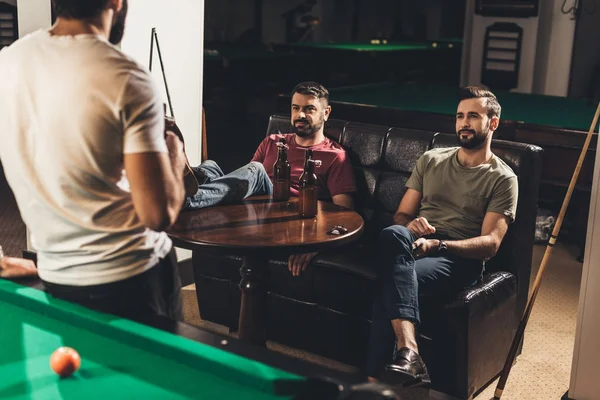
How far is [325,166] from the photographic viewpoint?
3.52m

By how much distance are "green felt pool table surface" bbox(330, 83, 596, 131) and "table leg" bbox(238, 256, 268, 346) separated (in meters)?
2.87

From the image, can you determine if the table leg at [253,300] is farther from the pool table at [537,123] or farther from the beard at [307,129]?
the pool table at [537,123]

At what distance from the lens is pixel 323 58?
33.7 ft

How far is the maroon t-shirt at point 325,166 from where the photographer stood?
349 cm

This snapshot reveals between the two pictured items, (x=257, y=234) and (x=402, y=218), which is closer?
(x=257, y=234)

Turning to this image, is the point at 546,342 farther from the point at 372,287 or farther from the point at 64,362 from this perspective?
the point at 64,362

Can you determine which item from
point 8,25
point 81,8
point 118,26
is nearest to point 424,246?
point 118,26

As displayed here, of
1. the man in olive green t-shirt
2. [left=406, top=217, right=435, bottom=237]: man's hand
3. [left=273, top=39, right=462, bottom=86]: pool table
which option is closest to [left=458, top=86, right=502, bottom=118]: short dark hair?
the man in olive green t-shirt

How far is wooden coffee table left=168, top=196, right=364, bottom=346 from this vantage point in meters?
2.62

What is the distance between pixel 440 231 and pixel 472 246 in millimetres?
226

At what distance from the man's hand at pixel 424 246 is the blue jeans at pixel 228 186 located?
27.8 inches

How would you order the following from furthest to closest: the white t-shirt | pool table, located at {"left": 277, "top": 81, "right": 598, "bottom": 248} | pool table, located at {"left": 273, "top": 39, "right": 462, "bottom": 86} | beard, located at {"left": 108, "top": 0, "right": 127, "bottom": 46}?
pool table, located at {"left": 273, "top": 39, "right": 462, "bottom": 86}, pool table, located at {"left": 277, "top": 81, "right": 598, "bottom": 248}, beard, located at {"left": 108, "top": 0, "right": 127, "bottom": 46}, the white t-shirt

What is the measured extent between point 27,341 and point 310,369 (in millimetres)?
621

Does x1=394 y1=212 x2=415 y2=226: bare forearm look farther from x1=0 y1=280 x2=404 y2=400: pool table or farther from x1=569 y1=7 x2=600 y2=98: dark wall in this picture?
x1=569 y1=7 x2=600 y2=98: dark wall
